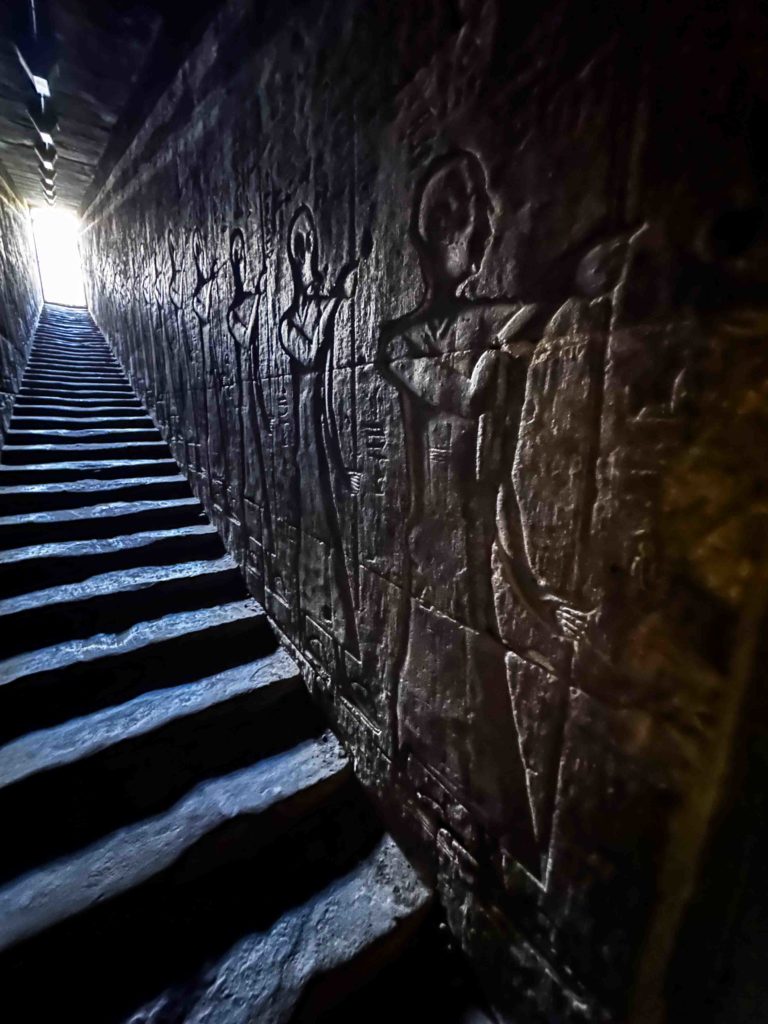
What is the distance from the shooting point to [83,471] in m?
3.36

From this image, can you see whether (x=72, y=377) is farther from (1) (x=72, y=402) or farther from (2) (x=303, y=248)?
(2) (x=303, y=248)

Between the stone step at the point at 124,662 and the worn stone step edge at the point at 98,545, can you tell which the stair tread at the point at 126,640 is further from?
the worn stone step edge at the point at 98,545

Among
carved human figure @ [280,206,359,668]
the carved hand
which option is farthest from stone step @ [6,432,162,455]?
the carved hand

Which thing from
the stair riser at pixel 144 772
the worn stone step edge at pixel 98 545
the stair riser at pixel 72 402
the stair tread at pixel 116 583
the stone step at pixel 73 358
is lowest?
the stair riser at pixel 144 772

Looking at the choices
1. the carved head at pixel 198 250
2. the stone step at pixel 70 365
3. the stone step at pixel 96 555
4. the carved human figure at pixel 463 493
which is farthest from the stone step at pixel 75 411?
the carved human figure at pixel 463 493

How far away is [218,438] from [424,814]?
2386 mm

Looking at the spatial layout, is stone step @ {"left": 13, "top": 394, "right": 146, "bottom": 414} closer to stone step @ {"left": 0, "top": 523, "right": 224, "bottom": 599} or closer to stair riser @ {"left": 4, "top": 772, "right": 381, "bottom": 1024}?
stone step @ {"left": 0, "top": 523, "right": 224, "bottom": 599}

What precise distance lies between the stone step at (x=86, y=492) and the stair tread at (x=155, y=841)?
2.22 meters

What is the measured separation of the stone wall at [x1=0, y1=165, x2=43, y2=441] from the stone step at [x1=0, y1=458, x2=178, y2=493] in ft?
1.80

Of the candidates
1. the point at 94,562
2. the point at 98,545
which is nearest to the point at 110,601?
the point at 94,562

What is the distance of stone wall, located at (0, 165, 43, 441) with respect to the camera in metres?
3.80

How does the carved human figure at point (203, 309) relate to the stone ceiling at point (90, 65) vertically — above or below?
below

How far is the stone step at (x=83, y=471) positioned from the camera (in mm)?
3074

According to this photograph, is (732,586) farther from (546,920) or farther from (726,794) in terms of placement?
(546,920)
